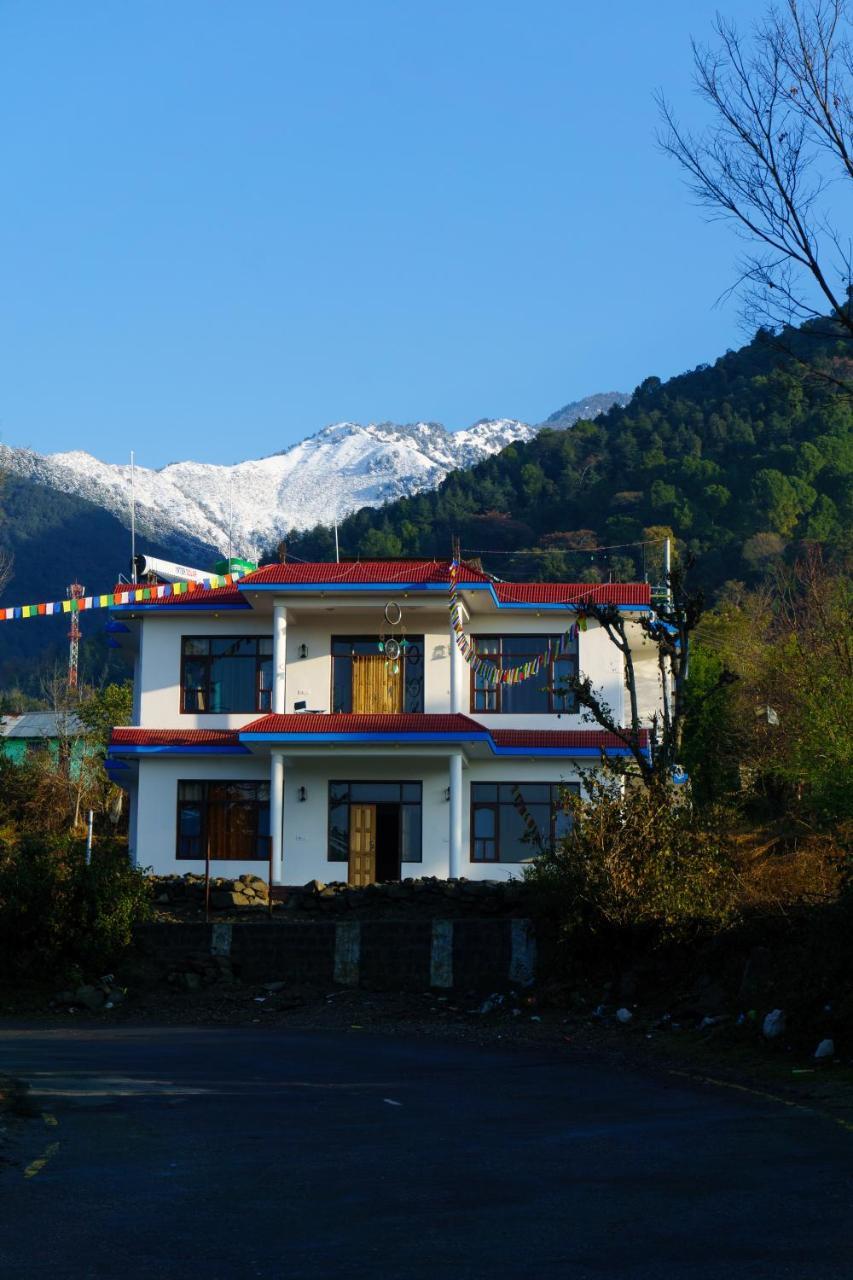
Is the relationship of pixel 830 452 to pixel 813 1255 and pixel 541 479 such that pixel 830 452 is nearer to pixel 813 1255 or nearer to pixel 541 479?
pixel 541 479

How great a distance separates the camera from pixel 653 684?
133 feet

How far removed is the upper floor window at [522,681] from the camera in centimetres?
3750

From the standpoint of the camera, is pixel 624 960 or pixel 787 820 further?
pixel 787 820

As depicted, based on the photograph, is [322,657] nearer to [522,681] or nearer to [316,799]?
[316,799]

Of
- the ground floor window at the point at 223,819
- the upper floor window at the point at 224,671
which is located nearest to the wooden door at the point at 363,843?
the ground floor window at the point at 223,819

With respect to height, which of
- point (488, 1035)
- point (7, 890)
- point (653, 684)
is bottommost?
point (488, 1035)

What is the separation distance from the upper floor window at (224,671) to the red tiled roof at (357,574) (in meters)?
2.19

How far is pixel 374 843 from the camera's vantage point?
36781mm

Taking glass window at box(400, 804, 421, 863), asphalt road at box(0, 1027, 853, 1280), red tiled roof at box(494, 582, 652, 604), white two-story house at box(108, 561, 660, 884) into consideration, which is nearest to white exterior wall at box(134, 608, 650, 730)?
white two-story house at box(108, 561, 660, 884)

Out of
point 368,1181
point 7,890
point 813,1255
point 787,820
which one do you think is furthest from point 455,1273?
point 787,820

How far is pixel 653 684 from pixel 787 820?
8684 mm

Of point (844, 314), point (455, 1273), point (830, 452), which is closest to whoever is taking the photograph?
point (455, 1273)

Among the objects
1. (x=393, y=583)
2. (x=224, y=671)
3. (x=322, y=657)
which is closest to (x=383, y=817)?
(x=322, y=657)

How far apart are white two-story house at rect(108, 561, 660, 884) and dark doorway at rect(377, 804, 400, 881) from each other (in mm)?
34
